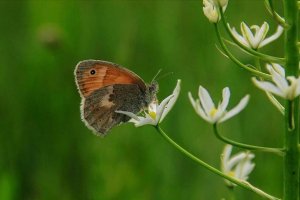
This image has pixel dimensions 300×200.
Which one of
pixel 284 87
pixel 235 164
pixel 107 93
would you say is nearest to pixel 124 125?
pixel 107 93

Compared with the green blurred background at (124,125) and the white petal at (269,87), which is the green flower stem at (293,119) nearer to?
the white petal at (269,87)

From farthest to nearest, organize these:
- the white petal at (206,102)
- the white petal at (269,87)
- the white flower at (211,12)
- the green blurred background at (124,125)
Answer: the green blurred background at (124,125) < the white flower at (211,12) < the white petal at (206,102) < the white petal at (269,87)

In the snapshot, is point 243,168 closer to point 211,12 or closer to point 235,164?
point 235,164

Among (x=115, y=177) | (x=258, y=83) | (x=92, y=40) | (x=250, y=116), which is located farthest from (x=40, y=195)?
(x=258, y=83)

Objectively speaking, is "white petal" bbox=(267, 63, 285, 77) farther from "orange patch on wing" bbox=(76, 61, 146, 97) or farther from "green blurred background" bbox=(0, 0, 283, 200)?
"green blurred background" bbox=(0, 0, 283, 200)

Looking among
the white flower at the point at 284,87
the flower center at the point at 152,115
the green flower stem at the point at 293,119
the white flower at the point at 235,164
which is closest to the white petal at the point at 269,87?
the white flower at the point at 284,87
